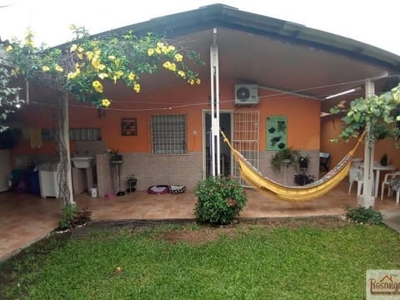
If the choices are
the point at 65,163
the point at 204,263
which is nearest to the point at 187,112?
the point at 65,163

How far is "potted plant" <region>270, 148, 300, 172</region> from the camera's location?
7.27 m

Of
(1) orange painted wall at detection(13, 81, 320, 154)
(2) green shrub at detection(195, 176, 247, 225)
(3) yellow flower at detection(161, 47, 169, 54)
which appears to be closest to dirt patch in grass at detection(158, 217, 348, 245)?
(2) green shrub at detection(195, 176, 247, 225)

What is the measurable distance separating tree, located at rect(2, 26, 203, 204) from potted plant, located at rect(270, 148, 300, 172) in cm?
409

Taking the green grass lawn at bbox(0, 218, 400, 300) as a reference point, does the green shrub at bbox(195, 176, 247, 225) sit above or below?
above

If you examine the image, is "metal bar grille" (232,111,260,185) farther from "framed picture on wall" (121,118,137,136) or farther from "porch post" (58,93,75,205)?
"porch post" (58,93,75,205)

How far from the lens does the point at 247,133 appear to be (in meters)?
7.50

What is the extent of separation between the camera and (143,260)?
351 centimetres

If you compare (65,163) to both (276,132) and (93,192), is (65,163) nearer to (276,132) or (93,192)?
(93,192)

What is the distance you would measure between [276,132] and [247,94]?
119 centimetres

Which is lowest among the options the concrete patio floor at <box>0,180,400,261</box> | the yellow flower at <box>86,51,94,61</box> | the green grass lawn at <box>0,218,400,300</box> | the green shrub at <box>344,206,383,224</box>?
the green grass lawn at <box>0,218,400,300</box>

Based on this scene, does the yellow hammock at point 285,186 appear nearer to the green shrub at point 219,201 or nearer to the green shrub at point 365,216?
the green shrub at point 219,201

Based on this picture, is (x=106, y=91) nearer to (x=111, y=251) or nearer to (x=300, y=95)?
(x=111, y=251)

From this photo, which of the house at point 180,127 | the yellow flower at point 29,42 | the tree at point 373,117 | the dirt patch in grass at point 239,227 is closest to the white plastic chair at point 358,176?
the house at point 180,127

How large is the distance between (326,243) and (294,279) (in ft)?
3.74
